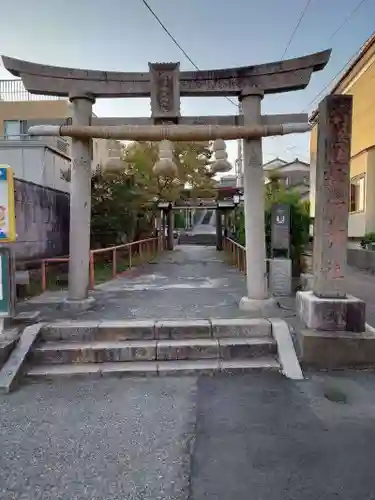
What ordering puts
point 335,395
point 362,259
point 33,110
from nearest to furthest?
point 335,395, point 362,259, point 33,110

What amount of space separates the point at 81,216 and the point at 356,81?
488 inches

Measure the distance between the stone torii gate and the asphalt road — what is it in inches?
103

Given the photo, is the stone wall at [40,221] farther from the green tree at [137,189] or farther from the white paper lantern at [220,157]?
the white paper lantern at [220,157]

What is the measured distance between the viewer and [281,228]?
8641mm

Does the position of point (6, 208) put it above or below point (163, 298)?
above

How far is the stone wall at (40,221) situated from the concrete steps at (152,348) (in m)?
3.85

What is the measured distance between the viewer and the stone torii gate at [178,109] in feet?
22.1

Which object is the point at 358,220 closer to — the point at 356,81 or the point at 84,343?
the point at 356,81

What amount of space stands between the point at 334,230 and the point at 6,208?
15.3ft

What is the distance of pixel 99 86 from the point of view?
A: 7012mm

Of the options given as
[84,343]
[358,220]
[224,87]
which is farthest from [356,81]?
A: [84,343]

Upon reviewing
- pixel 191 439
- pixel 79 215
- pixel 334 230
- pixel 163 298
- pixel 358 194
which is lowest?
pixel 191 439

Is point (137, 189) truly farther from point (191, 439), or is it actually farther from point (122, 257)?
point (191, 439)

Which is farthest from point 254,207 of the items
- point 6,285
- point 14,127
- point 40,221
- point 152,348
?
point 14,127
